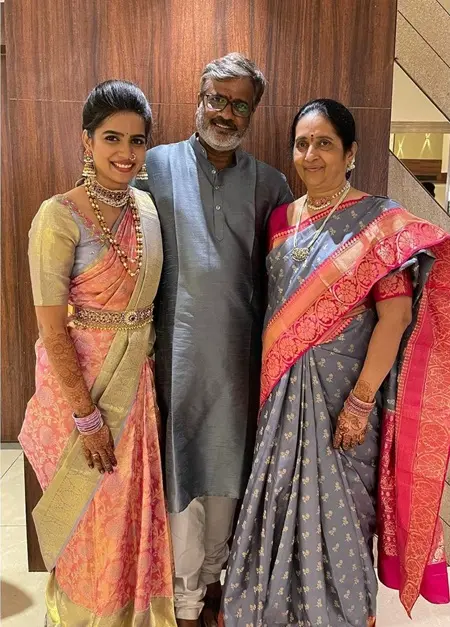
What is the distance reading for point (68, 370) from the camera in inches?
60.2

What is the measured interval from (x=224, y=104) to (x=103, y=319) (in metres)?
0.70

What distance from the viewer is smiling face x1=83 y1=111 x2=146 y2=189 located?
150cm

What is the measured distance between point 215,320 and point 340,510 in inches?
25.4

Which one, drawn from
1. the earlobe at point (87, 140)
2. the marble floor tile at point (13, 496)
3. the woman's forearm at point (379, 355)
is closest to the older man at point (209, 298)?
the earlobe at point (87, 140)

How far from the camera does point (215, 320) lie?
169 cm

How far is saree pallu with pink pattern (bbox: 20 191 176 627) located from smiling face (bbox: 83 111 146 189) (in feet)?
0.46

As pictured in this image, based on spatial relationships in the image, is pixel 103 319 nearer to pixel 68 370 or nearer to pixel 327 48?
pixel 68 370

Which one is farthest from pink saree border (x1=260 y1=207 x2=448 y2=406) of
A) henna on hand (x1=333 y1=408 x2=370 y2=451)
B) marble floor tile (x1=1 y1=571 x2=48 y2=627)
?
marble floor tile (x1=1 y1=571 x2=48 y2=627)

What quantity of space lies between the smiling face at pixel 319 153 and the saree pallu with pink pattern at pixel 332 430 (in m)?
0.10

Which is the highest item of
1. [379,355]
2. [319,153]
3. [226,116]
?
[226,116]

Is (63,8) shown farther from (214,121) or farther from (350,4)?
(350,4)

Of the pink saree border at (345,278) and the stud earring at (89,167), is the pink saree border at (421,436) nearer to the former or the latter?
the pink saree border at (345,278)

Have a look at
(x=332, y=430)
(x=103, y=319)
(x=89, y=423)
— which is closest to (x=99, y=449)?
(x=89, y=423)

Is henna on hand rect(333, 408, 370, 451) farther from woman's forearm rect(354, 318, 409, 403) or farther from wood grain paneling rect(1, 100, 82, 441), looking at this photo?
wood grain paneling rect(1, 100, 82, 441)
